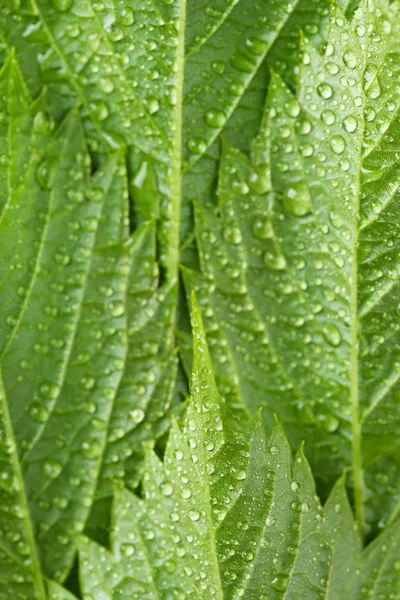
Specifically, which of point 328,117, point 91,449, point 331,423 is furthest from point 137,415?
point 328,117

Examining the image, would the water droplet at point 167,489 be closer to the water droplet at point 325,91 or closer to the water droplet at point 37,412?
the water droplet at point 37,412

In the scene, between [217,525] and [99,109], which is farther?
[99,109]

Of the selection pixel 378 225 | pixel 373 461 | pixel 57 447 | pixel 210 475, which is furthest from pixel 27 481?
pixel 378 225

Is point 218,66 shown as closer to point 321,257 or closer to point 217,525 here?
point 321,257

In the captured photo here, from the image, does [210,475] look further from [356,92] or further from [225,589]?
[356,92]

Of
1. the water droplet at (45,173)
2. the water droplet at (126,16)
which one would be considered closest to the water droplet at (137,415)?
the water droplet at (45,173)

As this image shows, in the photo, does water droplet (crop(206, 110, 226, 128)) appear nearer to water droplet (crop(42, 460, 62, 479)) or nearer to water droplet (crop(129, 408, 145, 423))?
water droplet (crop(129, 408, 145, 423))

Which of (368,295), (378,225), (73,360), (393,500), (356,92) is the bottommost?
(393,500)
